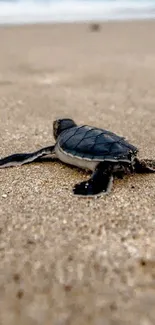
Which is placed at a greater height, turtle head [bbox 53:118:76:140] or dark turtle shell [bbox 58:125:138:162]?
dark turtle shell [bbox 58:125:138:162]

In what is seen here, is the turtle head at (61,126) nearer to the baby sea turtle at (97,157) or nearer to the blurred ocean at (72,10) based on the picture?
the baby sea turtle at (97,157)


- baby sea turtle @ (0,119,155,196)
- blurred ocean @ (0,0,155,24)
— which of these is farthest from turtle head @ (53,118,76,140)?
blurred ocean @ (0,0,155,24)

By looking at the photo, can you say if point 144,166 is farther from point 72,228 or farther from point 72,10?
point 72,10

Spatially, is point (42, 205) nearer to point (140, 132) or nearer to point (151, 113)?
point (140, 132)

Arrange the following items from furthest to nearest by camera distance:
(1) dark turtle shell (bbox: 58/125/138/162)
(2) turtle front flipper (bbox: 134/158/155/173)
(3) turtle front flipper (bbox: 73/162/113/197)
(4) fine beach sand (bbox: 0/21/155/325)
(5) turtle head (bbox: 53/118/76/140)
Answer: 1. (5) turtle head (bbox: 53/118/76/140)
2. (2) turtle front flipper (bbox: 134/158/155/173)
3. (1) dark turtle shell (bbox: 58/125/138/162)
4. (3) turtle front flipper (bbox: 73/162/113/197)
5. (4) fine beach sand (bbox: 0/21/155/325)

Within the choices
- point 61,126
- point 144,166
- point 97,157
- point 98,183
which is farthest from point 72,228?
point 61,126

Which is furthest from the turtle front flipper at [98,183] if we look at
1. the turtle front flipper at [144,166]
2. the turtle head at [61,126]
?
the turtle head at [61,126]

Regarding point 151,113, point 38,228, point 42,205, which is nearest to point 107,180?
point 42,205

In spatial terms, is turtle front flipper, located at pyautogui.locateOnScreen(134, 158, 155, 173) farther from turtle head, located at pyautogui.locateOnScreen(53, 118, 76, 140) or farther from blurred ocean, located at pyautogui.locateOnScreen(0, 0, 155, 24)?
blurred ocean, located at pyautogui.locateOnScreen(0, 0, 155, 24)
